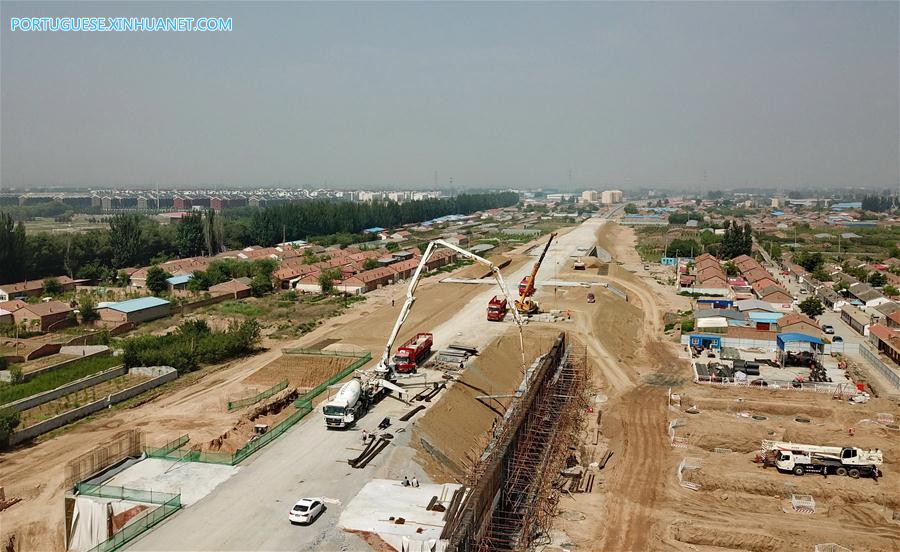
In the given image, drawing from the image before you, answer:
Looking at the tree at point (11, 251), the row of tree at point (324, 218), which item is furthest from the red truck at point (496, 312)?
the row of tree at point (324, 218)

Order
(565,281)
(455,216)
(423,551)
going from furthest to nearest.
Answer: (455,216), (565,281), (423,551)

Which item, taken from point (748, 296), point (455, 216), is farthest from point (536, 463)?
point (455, 216)

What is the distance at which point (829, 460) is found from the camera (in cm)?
2328

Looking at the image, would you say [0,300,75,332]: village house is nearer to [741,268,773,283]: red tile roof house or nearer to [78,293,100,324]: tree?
[78,293,100,324]: tree

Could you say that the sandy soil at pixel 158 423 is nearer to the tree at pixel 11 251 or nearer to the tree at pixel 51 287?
the tree at pixel 51 287

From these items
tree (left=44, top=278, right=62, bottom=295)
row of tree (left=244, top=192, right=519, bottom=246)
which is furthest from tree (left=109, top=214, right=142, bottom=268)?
row of tree (left=244, top=192, right=519, bottom=246)

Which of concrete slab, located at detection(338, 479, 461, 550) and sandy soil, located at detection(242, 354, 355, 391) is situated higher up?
concrete slab, located at detection(338, 479, 461, 550)

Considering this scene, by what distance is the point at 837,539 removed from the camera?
62.7ft

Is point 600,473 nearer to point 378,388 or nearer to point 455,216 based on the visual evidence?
point 378,388

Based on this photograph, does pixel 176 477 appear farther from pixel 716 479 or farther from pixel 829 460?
pixel 829 460

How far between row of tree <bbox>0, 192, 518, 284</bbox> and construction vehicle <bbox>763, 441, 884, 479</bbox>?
61.9m

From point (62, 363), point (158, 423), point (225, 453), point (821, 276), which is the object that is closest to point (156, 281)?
point (62, 363)

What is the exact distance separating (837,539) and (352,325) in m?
31.9

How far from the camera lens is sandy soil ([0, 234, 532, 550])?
19.7 meters
